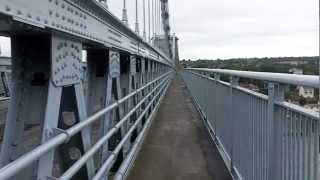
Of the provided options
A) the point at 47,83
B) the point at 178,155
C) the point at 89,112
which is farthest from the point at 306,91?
the point at 178,155

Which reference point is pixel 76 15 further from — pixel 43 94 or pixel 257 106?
pixel 257 106

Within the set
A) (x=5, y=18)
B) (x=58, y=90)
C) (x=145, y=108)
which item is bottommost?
(x=145, y=108)

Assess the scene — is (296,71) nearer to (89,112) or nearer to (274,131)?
(274,131)

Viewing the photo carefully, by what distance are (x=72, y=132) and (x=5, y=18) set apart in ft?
2.73

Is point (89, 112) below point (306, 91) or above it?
below

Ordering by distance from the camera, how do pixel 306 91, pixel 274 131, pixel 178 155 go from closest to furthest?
1. pixel 306 91
2. pixel 274 131
3. pixel 178 155

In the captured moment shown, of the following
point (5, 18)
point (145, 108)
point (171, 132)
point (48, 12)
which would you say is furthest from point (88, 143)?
point (171, 132)

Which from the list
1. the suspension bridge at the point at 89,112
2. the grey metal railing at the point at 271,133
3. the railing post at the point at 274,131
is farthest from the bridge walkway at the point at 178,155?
the railing post at the point at 274,131

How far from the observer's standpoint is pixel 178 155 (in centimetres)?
681

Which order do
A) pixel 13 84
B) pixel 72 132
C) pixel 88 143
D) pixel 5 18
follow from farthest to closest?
pixel 88 143 → pixel 13 84 → pixel 72 132 → pixel 5 18

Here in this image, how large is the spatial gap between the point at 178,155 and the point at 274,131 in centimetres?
375

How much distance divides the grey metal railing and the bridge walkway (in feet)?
1.49

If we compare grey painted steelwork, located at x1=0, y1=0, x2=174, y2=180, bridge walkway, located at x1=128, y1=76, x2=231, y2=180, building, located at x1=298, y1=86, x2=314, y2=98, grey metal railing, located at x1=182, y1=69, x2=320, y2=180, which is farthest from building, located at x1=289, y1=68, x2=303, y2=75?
bridge walkway, located at x1=128, y1=76, x2=231, y2=180

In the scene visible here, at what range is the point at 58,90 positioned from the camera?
2.91 m
